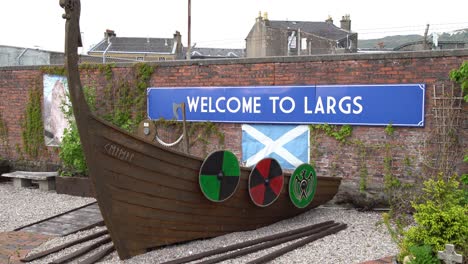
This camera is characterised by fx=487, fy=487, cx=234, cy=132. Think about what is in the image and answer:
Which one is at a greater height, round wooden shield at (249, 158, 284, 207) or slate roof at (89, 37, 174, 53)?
slate roof at (89, 37, 174, 53)

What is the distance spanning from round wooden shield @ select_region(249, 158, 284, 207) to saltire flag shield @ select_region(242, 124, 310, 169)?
207 centimetres

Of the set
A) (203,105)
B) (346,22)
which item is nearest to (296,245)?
(203,105)

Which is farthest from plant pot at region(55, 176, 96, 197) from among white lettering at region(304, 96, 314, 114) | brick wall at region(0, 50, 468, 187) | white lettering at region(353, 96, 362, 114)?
white lettering at region(353, 96, 362, 114)

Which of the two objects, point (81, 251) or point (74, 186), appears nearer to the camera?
point (81, 251)

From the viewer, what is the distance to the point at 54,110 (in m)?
11.3

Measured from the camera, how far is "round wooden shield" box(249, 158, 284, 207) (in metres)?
6.16

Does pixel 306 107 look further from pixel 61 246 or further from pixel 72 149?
pixel 72 149

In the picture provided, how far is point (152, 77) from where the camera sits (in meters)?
9.84

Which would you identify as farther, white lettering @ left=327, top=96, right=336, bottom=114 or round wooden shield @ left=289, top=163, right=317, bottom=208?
white lettering @ left=327, top=96, right=336, bottom=114

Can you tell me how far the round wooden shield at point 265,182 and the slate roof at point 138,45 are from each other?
5048 centimetres

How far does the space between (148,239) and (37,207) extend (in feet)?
13.5

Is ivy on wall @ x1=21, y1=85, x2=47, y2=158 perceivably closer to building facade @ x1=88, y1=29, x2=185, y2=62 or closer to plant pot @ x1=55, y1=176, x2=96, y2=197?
plant pot @ x1=55, y1=176, x2=96, y2=197

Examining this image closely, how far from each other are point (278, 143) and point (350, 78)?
170 cm

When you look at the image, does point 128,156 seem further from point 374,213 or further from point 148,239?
point 374,213
